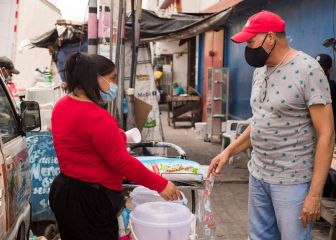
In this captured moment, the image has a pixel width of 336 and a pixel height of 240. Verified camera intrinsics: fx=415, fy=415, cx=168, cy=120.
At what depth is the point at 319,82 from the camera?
2.43 m

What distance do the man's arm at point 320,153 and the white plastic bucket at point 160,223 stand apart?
30.7 inches

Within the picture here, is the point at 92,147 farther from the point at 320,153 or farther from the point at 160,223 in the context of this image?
the point at 320,153

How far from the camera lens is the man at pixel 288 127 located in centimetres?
244

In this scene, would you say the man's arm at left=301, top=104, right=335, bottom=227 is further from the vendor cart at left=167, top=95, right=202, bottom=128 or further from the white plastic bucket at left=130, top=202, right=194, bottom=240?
the vendor cart at left=167, top=95, right=202, bottom=128

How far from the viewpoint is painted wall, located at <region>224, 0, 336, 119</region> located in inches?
268

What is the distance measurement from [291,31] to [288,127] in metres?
6.11

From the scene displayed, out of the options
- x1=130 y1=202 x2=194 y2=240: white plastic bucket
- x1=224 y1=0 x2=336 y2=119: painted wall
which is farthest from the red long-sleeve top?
x1=224 y1=0 x2=336 y2=119: painted wall

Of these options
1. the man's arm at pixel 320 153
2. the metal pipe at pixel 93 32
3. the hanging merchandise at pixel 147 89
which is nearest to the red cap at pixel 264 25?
the man's arm at pixel 320 153

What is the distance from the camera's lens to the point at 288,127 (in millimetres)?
2549

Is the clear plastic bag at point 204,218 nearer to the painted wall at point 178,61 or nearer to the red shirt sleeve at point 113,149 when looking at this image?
the red shirt sleeve at point 113,149

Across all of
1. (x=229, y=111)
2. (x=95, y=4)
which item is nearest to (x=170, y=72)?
(x=229, y=111)

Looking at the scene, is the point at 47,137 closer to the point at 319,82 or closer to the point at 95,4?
the point at 95,4

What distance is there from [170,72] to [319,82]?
1823 cm

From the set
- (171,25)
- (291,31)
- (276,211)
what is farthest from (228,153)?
(291,31)
